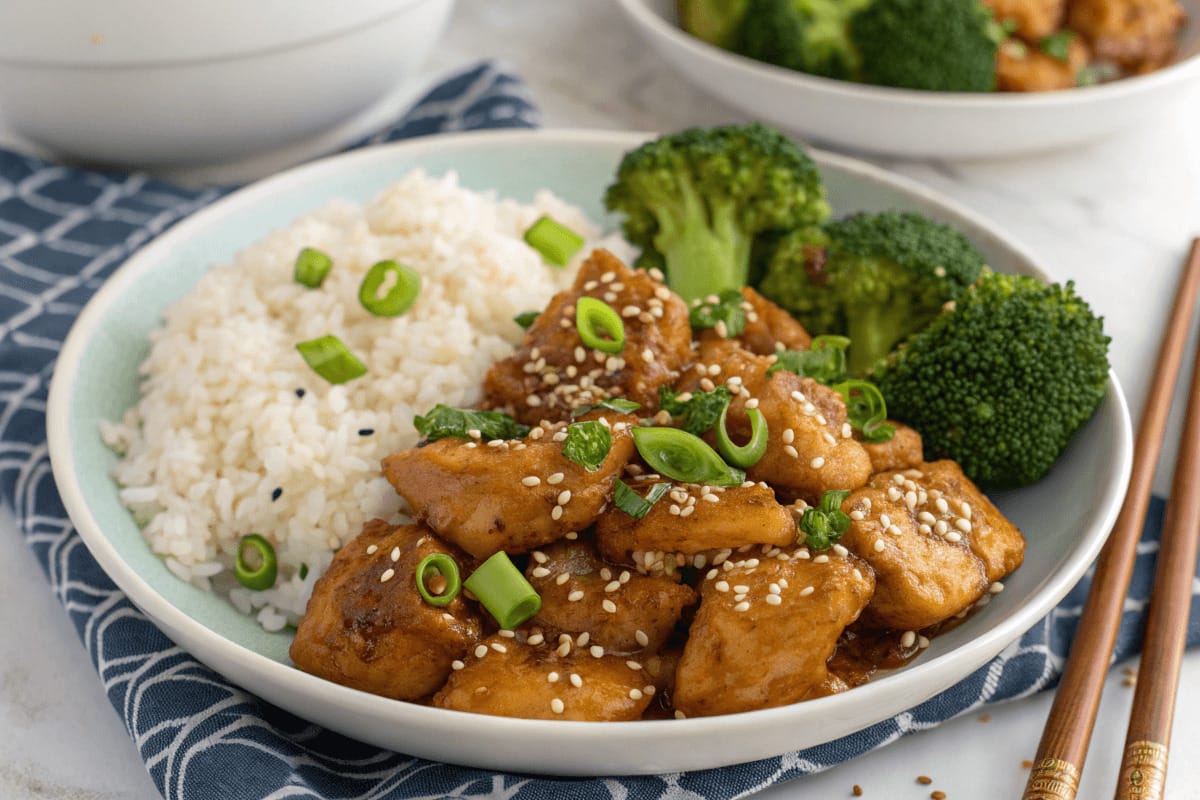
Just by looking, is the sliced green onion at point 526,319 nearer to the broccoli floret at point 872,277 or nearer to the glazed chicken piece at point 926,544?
the broccoli floret at point 872,277

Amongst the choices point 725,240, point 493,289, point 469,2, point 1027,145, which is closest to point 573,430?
point 493,289

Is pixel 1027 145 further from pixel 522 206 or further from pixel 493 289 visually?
pixel 493 289

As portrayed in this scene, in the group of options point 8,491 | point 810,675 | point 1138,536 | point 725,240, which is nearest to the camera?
point 810,675

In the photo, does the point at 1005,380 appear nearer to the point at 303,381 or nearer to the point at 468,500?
the point at 468,500

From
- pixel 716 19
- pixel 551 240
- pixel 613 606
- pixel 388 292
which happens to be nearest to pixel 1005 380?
pixel 613 606

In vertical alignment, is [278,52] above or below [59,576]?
above

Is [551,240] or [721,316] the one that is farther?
[551,240]
